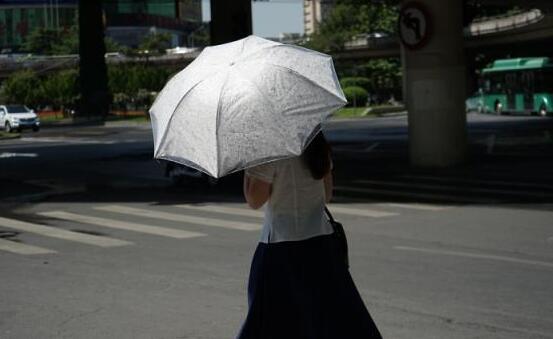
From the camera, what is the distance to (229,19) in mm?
33156

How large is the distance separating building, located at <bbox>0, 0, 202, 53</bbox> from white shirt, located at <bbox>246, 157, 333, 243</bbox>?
135266mm

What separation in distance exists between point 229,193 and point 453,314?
11547 millimetres

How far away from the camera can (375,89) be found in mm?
105500

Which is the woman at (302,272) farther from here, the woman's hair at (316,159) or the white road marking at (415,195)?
the white road marking at (415,195)

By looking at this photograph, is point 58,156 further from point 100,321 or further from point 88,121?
point 88,121

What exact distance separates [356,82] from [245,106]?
9336cm

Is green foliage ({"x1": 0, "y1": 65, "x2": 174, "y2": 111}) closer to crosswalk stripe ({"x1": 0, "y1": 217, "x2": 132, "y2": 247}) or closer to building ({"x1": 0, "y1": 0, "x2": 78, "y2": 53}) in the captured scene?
building ({"x1": 0, "y1": 0, "x2": 78, "y2": 53})

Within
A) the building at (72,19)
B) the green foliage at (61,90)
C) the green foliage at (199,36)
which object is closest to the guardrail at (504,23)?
the green foliage at (61,90)

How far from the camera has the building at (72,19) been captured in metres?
144

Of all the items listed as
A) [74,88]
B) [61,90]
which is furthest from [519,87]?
[61,90]

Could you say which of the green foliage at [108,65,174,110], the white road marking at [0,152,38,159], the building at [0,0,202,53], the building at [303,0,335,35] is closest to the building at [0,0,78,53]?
the building at [0,0,202,53]

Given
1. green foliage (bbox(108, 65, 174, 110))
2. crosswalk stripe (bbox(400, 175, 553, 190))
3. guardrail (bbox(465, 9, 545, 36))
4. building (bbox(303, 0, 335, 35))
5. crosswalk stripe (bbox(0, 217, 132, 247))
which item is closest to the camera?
crosswalk stripe (bbox(0, 217, 132, 247))

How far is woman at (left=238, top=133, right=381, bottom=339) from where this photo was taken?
4.96m

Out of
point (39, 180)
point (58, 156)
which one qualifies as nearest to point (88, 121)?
point (58, 156)
